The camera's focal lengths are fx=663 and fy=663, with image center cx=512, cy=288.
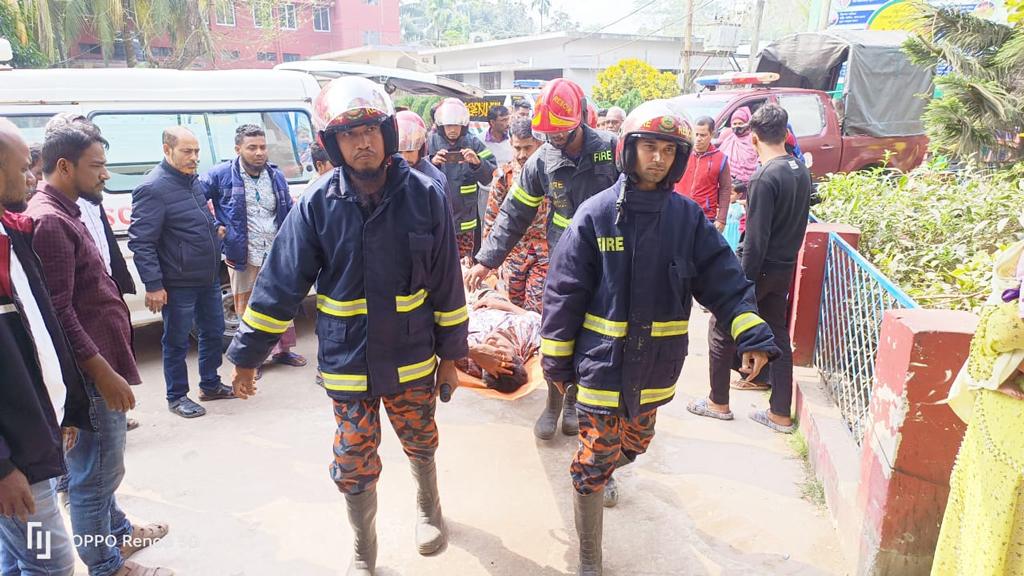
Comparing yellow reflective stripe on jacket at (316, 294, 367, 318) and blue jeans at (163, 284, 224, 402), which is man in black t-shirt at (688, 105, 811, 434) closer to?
yellow reflective stripe on jacket at (316, 294, 367, 318)

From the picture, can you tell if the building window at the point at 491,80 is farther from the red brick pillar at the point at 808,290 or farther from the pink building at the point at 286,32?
the red brick pillar at the point at 808,290

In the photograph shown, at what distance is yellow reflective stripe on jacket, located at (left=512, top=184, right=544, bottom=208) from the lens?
12.8ft

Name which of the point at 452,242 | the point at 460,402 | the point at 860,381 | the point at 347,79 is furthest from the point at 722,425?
the point at 347,79

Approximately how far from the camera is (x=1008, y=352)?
5.35ft

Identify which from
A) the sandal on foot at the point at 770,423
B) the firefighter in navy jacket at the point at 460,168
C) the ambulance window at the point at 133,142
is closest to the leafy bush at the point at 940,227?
the sandal on foot at the point at 770,423

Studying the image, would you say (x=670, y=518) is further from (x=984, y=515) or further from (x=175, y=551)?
(x=175, y=551)

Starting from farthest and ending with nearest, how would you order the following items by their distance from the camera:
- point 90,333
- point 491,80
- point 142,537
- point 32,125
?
point 491,80 → point 32,125 → point 142,537 → point 90,333

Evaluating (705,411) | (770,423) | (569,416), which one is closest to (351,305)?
(569,416)

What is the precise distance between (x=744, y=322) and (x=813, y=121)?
7466 millimetres

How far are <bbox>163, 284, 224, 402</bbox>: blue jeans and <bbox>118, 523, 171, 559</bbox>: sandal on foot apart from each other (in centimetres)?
151

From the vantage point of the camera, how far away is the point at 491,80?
32.8m

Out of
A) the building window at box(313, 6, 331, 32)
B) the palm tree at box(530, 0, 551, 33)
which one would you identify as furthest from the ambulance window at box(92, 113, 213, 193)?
the palm tree at box(530, 0, 551, 33)

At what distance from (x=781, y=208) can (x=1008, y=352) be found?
2.30 metres

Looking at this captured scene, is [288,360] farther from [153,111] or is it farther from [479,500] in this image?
[479,500]
